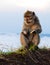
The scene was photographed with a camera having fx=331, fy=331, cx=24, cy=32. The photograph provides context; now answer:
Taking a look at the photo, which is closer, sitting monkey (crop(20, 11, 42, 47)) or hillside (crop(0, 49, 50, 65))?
hillside (crop(0, 49, 50, 65))

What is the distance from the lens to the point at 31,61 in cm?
991

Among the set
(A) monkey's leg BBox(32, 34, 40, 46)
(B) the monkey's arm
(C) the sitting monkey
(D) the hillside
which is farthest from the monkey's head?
(D) the hillside

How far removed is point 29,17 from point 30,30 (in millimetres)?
457

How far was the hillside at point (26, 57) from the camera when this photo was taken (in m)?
9.61

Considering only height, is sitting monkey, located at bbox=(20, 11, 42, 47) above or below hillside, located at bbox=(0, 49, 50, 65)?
above

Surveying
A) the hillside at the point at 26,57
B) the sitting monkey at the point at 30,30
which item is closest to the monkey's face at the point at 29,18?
the sitting monkey at the point at 30,30

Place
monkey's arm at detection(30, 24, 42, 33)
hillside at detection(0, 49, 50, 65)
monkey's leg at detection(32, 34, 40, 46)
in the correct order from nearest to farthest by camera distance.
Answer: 1. hillside at detection(0, 49, 50, 65)
2. monkey's arm at detection(30, 24, 42, 33)
3. monkey's leg at detection(32, 34, 40, 46)

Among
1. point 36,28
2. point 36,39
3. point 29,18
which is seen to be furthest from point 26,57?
point 29,18

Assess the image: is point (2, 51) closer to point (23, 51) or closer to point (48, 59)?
point (23, 51)

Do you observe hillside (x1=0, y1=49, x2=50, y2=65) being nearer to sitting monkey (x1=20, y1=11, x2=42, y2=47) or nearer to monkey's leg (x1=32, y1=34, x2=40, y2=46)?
monkey's leg (x1=32, y1=34, x2=40, y2=46)

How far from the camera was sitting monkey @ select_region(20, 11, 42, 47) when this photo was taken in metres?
10.9

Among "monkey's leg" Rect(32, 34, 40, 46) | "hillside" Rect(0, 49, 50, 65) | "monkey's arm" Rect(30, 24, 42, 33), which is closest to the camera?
"hillside" Rect(0, 49, 50, 65)

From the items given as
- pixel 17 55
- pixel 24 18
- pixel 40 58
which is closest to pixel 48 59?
pixel 40 58

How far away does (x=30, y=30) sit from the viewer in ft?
36.6
